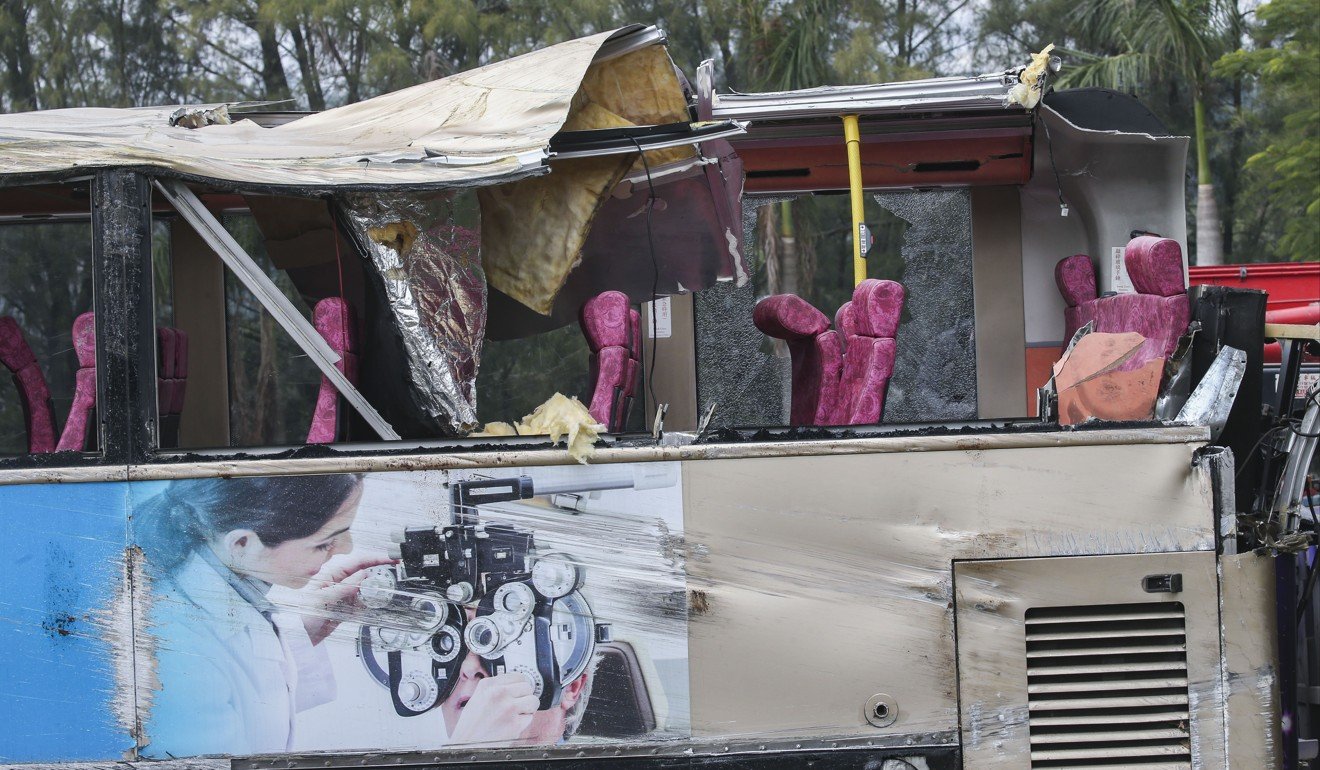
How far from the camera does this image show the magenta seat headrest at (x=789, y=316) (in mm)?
4609

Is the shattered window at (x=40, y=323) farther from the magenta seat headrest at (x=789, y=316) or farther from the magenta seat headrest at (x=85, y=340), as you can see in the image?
A: the magenta seat headrest at (x=789, y=316)

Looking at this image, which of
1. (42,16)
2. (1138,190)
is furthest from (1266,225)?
(42,16)

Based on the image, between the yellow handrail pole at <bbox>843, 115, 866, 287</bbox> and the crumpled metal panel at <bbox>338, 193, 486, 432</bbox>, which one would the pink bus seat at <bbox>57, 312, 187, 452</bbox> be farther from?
the yellow handrail pole at <bbox>843, 115, 866, 287</bbox>

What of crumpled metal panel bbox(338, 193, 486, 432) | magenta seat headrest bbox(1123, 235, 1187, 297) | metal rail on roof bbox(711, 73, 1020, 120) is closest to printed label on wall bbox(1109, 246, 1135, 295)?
metal rail on roof bbox(711, 73, 1020, 120)

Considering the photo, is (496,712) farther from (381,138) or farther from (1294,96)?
(1294,96)

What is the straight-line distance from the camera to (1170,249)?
390 cm

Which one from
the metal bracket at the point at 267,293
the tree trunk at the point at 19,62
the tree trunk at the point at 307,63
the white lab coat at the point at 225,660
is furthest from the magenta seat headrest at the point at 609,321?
the tree trunk at the point at 19,62

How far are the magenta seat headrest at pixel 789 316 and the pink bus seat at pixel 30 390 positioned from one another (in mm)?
2757

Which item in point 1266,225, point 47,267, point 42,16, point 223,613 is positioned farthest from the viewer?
point 1266,225

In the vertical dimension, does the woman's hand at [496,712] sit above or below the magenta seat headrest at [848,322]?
below

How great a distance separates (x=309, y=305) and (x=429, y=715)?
2320mm

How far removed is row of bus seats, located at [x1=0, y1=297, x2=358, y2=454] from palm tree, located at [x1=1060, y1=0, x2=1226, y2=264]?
46.9 feet

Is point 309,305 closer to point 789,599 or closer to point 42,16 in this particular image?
point 789,599

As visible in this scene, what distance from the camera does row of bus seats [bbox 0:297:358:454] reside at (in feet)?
12.3
